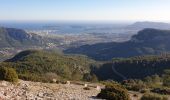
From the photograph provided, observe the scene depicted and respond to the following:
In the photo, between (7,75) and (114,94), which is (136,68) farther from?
(114,94)

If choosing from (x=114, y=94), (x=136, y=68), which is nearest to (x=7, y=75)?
(x=114, y=94)

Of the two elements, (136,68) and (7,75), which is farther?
(136,68)

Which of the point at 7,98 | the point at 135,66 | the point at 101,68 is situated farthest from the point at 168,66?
the point at 7,98

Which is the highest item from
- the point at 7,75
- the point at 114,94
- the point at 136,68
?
the point at 7,75

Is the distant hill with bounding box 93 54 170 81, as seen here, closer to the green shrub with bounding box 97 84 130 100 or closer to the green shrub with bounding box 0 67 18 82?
the green shrub with bounding box 0 67 18 82

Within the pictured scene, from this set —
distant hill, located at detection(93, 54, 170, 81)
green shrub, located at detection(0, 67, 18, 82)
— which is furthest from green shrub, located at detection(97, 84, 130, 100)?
distant hill, located at detection(93, 54, 170, 81)

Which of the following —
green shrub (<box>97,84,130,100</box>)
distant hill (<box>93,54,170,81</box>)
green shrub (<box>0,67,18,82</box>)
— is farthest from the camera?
distant hill (<box>93,54,170,81</box>)

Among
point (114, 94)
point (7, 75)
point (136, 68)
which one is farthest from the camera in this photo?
point (136, 68)

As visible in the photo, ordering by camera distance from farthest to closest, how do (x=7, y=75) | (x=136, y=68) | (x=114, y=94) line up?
1. (x=136, y=68)
2. (x=7, y=75)
3. (x=114, y=94)

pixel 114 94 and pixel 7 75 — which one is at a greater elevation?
pixel 7 75

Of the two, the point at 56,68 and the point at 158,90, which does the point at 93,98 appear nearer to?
the point at 158,90

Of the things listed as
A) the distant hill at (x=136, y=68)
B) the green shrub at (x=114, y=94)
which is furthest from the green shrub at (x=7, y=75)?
the distant hill at (x=136, y=68)

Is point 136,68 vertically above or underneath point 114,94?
underneath
